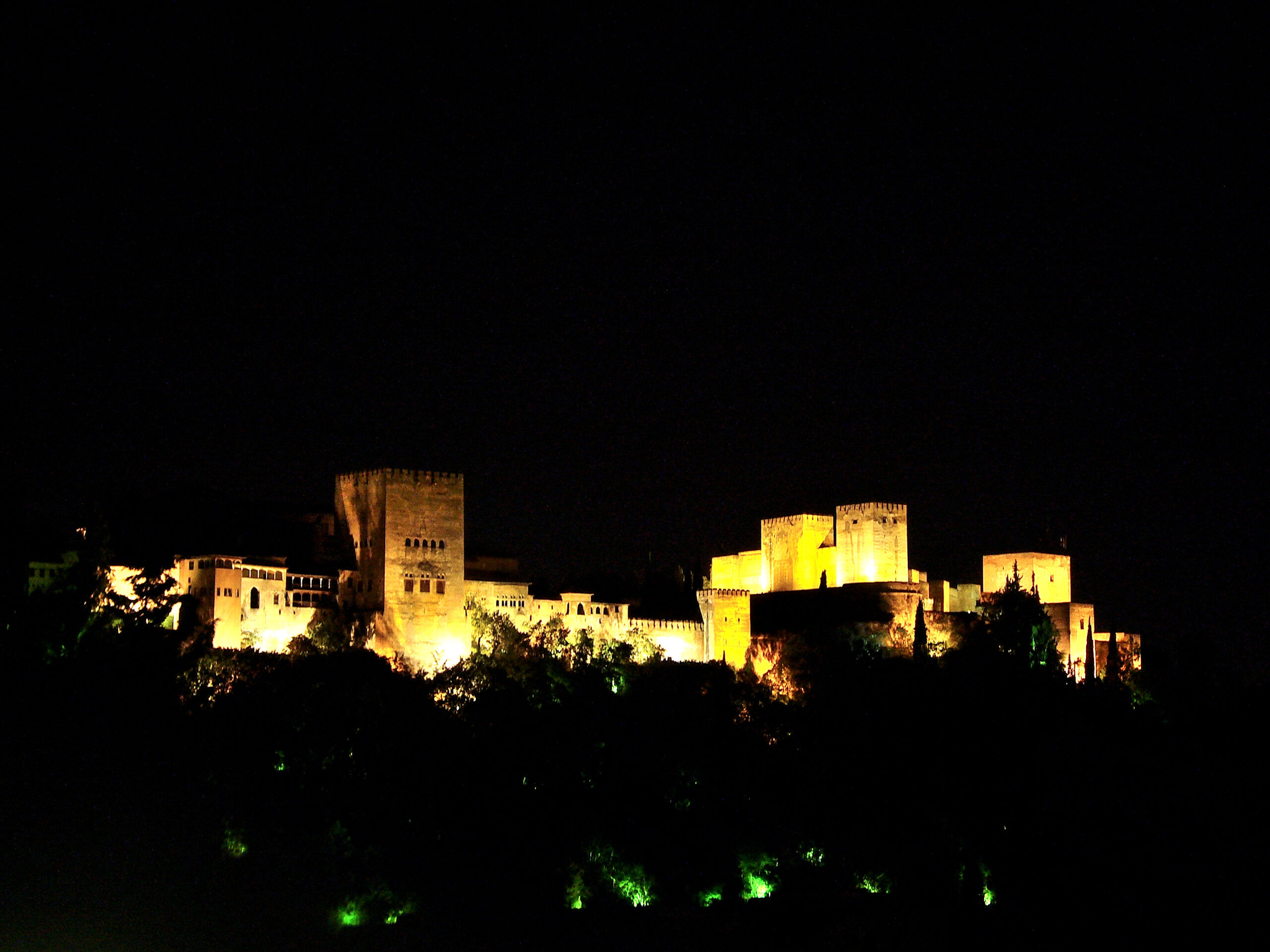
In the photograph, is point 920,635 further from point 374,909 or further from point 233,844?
point 233,844

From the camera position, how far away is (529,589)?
2931 inches

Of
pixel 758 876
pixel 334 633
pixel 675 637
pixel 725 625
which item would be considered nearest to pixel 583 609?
pixel 675 637

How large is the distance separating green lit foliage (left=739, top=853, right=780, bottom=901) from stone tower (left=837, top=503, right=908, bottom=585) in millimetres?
27886

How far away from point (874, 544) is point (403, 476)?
22003 millimetres

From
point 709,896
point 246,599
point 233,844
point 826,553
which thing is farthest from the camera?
point 826,553

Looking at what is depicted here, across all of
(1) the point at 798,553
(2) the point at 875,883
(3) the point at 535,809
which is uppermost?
(1) the point at 798,553

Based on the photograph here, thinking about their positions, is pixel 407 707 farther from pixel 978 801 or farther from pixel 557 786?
pixel 978 801

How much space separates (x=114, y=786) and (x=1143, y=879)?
80.9ft

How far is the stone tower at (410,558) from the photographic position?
2616 inches

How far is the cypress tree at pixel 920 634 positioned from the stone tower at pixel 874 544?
23.0 ft

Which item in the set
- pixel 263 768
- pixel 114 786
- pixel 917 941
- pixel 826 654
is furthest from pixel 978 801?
pixel 114 786

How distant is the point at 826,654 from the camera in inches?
2753

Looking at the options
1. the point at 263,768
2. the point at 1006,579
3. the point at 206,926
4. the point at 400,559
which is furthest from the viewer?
the point at 1006,579

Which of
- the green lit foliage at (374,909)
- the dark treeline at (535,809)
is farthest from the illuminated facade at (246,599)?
the green lit foliage at (374,909)
